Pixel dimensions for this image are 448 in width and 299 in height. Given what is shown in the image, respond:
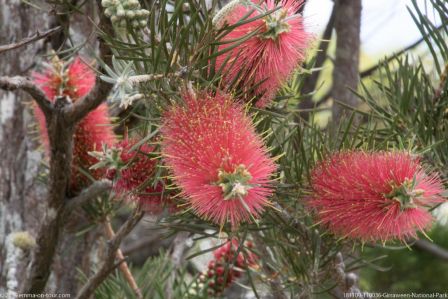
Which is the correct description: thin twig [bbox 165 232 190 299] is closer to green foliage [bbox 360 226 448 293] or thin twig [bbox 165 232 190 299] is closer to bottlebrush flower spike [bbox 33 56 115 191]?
bottlebrush flower spike [bbox 33 56 115 191]

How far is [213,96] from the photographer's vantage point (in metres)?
0.71

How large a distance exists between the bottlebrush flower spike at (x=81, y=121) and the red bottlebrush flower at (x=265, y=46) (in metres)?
0.38

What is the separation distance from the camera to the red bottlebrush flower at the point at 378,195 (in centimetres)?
67

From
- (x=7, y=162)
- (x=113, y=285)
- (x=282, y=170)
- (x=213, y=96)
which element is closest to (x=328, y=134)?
(x=282, y=170)

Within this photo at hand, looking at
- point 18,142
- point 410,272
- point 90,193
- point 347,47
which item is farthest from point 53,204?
point 410,272

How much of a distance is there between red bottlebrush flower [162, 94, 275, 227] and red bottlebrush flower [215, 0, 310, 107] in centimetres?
5

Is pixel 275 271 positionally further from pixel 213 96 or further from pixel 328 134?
pixel 213 96

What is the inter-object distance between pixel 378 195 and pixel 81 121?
0.53 m

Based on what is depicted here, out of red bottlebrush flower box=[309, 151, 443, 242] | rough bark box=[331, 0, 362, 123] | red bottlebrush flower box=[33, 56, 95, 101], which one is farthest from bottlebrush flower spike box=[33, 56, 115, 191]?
rough bark box=[331, 0, 362, 123]

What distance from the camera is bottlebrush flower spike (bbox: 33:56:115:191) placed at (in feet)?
3.52

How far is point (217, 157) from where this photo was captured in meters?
0.59

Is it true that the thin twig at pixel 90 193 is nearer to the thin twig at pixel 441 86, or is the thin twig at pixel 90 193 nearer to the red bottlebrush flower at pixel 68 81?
the red bottlebrush flower at pixel 68 81

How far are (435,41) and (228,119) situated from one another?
38 centimetres

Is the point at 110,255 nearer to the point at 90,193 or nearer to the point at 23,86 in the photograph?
the point at 90,193
